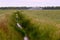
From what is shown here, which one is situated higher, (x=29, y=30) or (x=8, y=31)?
(x=8, y=31)

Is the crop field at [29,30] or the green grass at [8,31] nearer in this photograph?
the crop field at [29,30]

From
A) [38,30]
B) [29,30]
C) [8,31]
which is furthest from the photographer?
[29,30]

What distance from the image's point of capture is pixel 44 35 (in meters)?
18.0

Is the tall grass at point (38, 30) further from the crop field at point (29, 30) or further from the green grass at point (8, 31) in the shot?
the green grass at point (8, 31)

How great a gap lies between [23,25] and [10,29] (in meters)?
1.72

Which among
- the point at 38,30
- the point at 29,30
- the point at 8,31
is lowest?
the point at 29,30

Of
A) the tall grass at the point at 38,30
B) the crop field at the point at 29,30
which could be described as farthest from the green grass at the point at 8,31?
the tall grass at the point at 38,30

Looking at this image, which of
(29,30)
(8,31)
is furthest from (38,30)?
(8,31)

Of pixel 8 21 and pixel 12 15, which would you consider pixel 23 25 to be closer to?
pixel 8 21

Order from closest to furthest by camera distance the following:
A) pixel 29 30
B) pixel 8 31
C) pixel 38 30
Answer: pixel 38 30, pixel 8 31, pixel 29 30

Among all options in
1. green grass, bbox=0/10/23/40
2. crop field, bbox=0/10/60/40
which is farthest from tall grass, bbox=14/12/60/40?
green grass, bbox=0/10/23/40

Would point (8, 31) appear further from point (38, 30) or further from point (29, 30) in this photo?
point (38, 30)

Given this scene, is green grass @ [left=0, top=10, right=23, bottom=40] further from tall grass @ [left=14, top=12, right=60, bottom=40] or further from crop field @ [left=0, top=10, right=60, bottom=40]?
tall grass @ [left=14, top=12, right=60, bottom=40]

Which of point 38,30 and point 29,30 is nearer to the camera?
point 38,30
